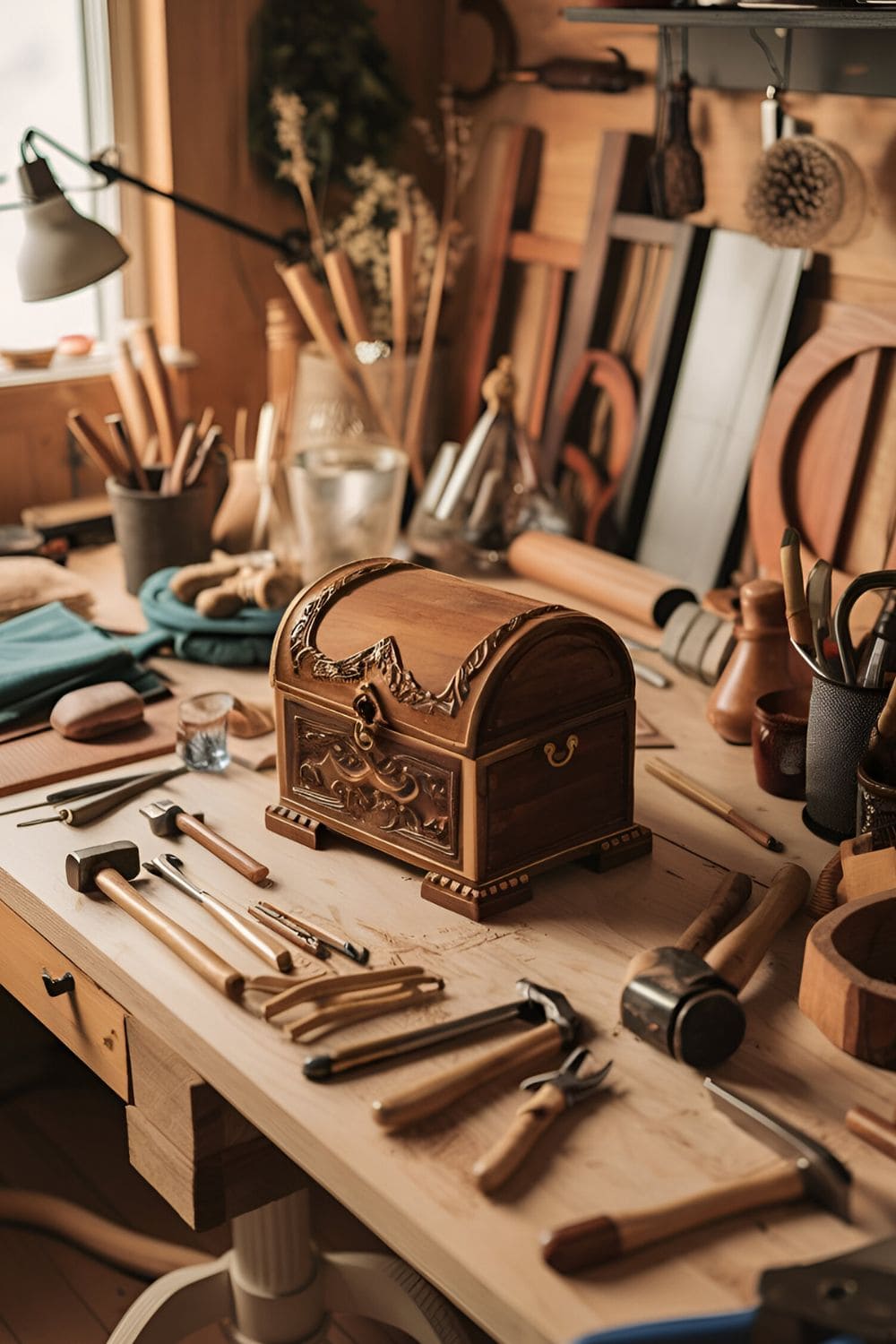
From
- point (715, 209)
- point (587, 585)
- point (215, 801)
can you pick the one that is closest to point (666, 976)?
point (215, 801)

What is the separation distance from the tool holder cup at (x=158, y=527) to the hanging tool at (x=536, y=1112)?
1216 mm

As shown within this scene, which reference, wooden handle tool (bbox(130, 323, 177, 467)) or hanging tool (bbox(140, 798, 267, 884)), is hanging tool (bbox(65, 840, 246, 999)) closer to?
hanging tool (bbox(140, 798, 267, 884))

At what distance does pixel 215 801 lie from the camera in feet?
5.31

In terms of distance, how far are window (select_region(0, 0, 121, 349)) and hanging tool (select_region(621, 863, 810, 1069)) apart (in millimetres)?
1697

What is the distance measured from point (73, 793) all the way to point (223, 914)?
333 millimetres

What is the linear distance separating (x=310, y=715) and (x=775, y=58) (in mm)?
1224

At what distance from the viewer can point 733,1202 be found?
101 centimetres

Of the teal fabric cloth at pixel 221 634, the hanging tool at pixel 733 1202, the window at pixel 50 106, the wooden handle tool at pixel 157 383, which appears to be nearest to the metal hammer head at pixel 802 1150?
the hanging tool at pixel 733 1202

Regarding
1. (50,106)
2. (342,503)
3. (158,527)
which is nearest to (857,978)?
(342,503)

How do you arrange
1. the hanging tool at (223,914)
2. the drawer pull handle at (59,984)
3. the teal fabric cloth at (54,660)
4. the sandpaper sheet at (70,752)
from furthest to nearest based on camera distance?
the teal fabric cloth at (54,660)
the sandpaper sheet at (70,752)
the drawer pull handle at (59,984)
the hanging tool at (223,914)

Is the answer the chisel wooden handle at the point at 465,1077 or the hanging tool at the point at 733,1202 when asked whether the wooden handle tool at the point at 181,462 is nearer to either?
the chisel wooden handle at the point at 465,1077

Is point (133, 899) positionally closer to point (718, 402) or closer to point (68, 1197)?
point (68, 1197)

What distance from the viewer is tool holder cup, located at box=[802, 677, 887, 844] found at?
147 cm

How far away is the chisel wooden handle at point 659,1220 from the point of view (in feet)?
3.14
